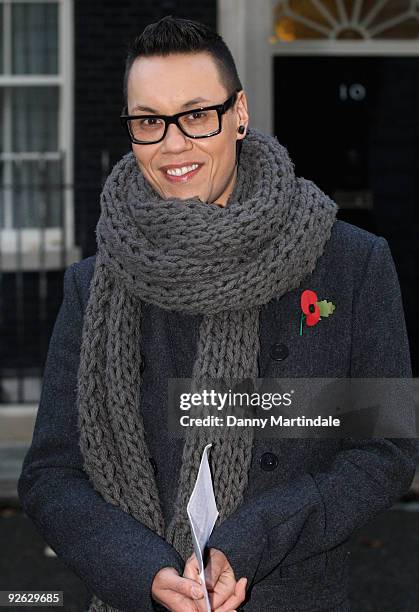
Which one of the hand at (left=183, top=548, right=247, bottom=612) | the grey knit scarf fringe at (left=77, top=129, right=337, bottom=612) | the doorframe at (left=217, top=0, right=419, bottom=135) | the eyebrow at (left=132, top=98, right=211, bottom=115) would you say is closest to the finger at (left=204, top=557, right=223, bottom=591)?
the hand at (left=183, top=548, right=247, bottom=612)

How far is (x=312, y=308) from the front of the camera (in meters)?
2.28

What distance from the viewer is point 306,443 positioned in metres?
2.23

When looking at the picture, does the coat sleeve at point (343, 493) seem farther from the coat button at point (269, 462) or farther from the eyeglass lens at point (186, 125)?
the eyeglass lens at point (186, 125)

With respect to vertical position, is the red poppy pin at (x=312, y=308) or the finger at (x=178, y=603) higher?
the red poppy pin at (x=312, y=308)

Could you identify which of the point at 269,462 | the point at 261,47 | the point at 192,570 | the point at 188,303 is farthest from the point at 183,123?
the point at 261,47

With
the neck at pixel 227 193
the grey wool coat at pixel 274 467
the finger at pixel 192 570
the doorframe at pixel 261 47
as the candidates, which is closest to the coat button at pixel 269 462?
the grey wool coat at pixel 274 467

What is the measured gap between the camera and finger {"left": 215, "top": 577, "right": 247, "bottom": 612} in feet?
6.47

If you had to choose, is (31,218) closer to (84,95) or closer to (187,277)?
(84,95)

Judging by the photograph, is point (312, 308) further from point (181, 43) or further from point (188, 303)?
point (181, 43)

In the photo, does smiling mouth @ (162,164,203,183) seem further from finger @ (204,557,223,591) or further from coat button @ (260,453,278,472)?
finger @ (204,557,223,591)

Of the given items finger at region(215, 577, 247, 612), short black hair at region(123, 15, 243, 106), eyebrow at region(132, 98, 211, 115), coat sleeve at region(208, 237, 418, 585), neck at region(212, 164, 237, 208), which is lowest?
finger at region(215, 577, 247, 612)

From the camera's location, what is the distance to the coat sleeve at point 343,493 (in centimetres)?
207

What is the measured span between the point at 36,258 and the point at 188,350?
7.37 meters

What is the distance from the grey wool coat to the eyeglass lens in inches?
13.2
